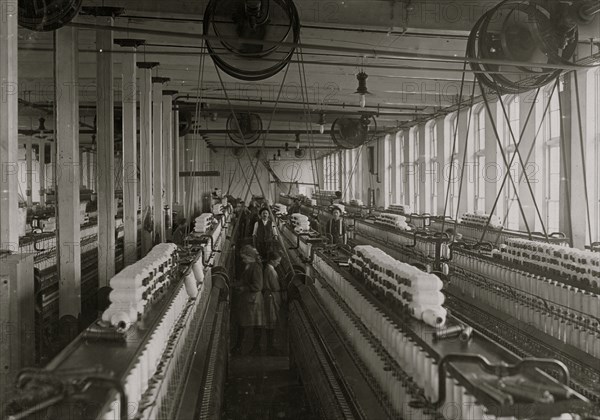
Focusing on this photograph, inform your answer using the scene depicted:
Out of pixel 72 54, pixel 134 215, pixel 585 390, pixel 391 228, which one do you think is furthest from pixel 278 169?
pixel 585 390

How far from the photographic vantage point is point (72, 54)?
Result: 642 cm

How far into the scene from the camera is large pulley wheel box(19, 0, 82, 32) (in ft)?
14.9

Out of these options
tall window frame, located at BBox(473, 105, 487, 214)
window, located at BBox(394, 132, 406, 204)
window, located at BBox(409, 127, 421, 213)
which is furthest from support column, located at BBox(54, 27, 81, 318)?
window, located at BBox(394, 132, 406, 204)

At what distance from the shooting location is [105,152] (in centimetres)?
764

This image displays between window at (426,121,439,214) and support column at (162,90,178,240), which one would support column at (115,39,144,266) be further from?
window at (426,121,439,214)

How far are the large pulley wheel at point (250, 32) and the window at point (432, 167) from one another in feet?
45.2

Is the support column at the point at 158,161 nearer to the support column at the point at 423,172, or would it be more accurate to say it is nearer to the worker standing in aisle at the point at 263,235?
the worker standing in aisle at the point at 263,235

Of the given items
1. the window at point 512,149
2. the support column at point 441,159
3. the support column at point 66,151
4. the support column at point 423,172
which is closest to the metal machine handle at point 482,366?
the support column at point 66,151

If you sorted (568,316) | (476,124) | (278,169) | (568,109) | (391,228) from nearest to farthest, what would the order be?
(568,316) → (568,109) → (391,228) → (476,124) → (278,169)

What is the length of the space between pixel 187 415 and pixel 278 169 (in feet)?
108

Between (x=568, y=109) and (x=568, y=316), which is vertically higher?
(x=568, y=109)

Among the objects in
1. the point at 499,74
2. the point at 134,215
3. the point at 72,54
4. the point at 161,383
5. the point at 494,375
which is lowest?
the point at 161,383

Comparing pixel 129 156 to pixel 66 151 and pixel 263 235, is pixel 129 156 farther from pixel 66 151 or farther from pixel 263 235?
pixel 263 235

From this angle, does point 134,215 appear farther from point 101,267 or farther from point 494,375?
point 494,375
